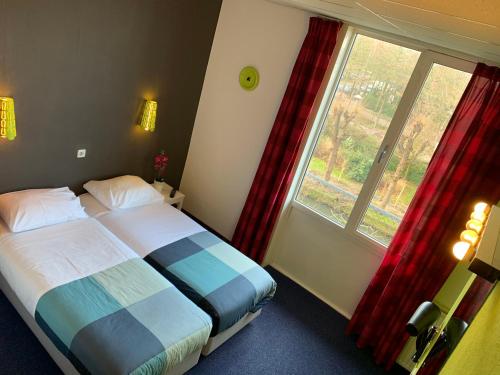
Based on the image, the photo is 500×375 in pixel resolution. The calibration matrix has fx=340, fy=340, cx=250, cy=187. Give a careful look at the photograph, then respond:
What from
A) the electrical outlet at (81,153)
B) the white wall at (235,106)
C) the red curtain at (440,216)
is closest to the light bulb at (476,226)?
the red curtain at (440,216)

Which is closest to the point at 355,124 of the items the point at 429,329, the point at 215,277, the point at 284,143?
the point at 284,143

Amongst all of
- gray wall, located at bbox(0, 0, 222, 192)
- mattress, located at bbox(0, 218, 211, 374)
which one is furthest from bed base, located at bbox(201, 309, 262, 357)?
gray wall, located at bbox(0, 0, 222, 192)

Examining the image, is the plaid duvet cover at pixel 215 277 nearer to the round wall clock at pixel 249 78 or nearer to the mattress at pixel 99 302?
the mattress at pixel 99 302

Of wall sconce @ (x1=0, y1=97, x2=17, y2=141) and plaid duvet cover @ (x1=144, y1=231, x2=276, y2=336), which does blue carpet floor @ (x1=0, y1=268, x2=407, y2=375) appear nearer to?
plaid duvet cover @ (x1=144, y1=231, x2=276, y2=336)

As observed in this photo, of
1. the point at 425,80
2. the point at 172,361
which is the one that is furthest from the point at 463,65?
the point at 172,361

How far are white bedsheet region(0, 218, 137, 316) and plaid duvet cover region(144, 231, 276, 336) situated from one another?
34 centimetres

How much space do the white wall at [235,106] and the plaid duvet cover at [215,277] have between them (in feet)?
3.46

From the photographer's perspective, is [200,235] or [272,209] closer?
[200,235]

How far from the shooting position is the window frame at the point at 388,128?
2809mm

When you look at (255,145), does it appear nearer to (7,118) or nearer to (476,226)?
(7,118)

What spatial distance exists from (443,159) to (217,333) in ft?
7.06

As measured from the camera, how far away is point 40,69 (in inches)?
100

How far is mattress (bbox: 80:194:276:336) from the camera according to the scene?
2471 mm

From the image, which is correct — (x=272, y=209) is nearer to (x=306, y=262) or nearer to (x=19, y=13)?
(x=306, y=262)
